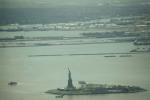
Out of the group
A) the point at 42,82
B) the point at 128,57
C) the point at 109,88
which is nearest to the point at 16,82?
the point at 42,82

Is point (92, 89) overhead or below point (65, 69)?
below

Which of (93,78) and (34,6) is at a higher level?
(34,6)

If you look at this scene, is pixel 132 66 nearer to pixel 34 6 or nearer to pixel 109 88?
pixel 109 88

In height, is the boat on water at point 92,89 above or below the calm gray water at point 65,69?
below

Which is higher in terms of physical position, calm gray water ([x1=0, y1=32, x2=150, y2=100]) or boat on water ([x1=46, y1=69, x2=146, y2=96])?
calm gray water ([x1=0, y1=32, x2=150, y2=100])
